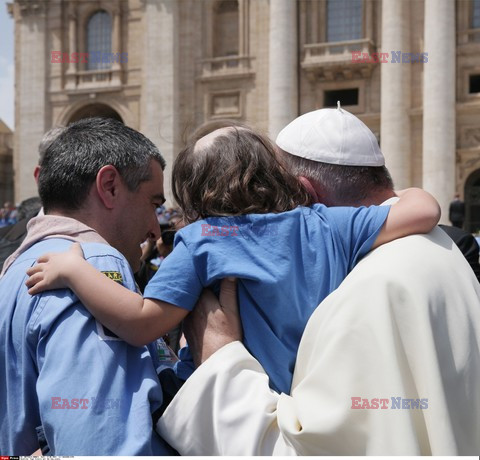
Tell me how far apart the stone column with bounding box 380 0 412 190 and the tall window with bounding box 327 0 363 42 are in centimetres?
182

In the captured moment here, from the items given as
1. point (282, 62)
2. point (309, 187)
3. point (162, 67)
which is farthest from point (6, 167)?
point (309, 187)

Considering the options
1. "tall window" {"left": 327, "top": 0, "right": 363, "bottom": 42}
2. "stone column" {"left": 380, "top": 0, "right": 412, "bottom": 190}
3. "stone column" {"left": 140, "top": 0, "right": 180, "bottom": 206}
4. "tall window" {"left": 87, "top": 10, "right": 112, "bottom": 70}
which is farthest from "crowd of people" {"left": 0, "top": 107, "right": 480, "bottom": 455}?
"tall window" {"left": 87, "top": 10, "right": 112, "bottom": 70}

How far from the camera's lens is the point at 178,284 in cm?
206

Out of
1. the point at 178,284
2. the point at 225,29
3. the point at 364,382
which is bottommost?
the point at 364,382

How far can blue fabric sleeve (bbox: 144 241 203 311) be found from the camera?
6.74 feet

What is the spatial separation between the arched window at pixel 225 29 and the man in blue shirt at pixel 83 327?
2492 centimetres

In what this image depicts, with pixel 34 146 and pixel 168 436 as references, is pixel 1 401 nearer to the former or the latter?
pixel 168 436

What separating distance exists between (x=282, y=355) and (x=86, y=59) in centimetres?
2785

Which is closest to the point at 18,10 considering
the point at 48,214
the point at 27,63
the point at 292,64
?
the point at 27,63

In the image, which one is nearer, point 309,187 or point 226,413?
point 226,413

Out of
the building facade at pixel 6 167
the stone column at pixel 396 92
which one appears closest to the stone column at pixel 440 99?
the stone column at pixel 396 92

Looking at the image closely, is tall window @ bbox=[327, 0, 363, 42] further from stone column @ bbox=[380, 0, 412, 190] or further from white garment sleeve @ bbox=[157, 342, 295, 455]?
white garment sleeve @ bbox=[157, 342, 295, 455]

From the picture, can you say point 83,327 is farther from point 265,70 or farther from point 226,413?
point 265,70

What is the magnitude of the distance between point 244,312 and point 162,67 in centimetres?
2490
